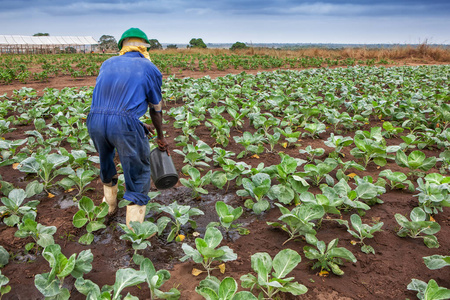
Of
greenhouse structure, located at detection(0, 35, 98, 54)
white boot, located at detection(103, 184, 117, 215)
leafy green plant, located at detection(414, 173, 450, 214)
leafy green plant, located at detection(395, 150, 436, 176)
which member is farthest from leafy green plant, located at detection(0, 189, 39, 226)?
greenhouse structure, located at detection(0, 35, 98, 54)

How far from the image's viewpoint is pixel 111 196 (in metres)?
2.97

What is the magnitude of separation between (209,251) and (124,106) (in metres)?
1.21

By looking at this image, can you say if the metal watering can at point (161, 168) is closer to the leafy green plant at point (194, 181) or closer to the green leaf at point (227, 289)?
the leafy green plant at point (194, 181)

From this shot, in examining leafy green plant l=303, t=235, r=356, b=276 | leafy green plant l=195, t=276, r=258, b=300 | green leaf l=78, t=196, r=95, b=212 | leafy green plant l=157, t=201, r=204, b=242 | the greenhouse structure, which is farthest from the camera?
the greenhouse structure

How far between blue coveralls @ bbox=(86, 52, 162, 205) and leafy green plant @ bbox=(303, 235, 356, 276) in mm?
1427

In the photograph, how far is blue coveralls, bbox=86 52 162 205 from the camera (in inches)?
93.4

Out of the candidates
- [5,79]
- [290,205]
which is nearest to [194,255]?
[290,205]

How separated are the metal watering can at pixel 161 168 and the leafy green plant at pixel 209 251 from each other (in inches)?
33.6

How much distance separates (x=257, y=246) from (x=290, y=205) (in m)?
0.69

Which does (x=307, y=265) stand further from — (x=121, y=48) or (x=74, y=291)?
(x=121, y=48)

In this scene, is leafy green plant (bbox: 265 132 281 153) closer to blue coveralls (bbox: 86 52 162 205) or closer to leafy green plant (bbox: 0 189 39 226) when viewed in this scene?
blue coveralls (bbox: 86 52 162 205)

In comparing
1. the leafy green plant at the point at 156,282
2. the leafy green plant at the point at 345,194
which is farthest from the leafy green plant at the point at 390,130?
the leafy green plant at the point at 156,282

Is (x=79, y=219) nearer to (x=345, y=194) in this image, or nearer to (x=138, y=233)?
(x=138, y=233)

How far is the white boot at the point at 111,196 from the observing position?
9.62 feet
